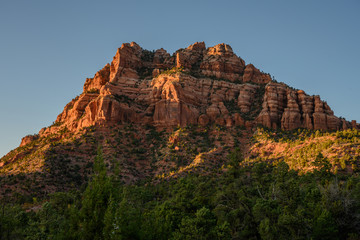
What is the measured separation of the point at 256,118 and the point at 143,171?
38154 mm

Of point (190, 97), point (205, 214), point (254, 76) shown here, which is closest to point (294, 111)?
point (254, 76)

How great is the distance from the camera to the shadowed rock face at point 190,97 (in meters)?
86.9

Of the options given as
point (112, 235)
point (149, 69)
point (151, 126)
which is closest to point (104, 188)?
Result: point (112, 235)

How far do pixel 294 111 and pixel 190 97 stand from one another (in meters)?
32.0

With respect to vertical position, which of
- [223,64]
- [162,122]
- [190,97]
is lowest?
[162,122]

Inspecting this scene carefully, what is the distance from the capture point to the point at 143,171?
74875mm

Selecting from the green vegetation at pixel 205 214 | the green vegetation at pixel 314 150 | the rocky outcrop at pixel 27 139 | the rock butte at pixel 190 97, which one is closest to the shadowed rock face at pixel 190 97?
the rock butte at pixel 190 97

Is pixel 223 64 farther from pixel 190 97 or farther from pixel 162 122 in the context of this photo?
pixel 162 122

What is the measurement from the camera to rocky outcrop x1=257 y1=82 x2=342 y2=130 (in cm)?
8219

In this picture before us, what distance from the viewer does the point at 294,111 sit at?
86.1 metres

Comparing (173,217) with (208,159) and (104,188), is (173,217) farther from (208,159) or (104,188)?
(208,159)

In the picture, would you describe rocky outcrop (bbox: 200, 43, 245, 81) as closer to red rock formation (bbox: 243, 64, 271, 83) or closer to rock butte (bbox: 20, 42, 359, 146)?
rock butte (bbox: 20, 42, 359, 146)

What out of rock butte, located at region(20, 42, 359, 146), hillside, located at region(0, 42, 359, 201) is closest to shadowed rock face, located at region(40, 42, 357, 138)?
rock butte, located at region(20, 42, 359, 146)

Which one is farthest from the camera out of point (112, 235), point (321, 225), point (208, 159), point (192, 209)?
point (208, 159)
